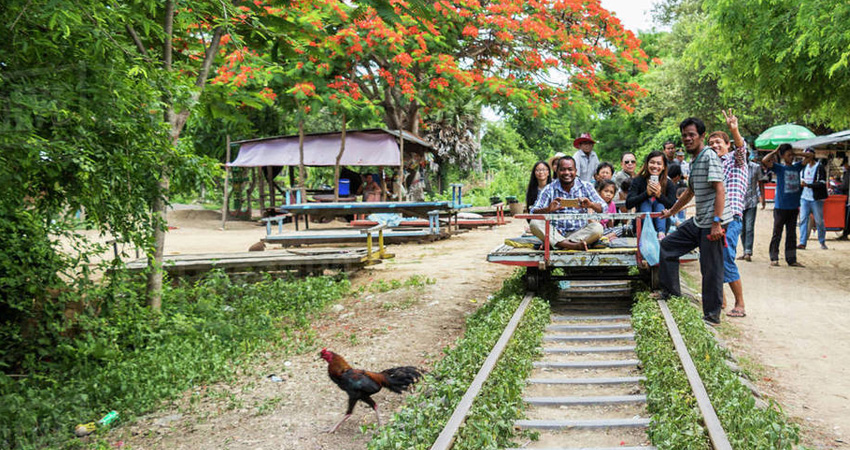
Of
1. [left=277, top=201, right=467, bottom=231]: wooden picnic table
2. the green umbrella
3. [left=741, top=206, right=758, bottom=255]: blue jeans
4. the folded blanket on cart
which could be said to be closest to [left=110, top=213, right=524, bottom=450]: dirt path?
the folded blanket on cart

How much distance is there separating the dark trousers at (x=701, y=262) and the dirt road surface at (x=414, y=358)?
0.35 metres

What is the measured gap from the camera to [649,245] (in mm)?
7633

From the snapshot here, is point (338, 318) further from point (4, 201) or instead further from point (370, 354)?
point (4, 201)

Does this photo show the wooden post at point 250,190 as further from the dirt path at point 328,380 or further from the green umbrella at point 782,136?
the green umbrella at point 782,136

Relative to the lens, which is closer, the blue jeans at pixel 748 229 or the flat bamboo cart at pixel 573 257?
the flat bamboo cart at pixel 573 257

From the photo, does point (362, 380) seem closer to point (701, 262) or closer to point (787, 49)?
point (701, 262)

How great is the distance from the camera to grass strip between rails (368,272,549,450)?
399cm

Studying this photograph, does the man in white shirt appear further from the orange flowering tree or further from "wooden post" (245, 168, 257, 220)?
"wooden post" (245, 168, 257, 220)

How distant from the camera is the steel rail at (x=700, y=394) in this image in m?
3.73

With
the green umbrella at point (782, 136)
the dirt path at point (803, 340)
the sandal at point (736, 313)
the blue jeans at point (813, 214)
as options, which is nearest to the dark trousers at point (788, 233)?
the dirt path at point (803, 340)

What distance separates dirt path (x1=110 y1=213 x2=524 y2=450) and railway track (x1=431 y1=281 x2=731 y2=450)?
40.0 inches

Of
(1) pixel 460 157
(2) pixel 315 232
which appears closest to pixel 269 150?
(2) pixel 315 232

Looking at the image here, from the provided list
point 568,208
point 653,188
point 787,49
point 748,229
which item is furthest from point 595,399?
point 748,229

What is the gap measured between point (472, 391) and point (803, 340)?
4.23 meters
